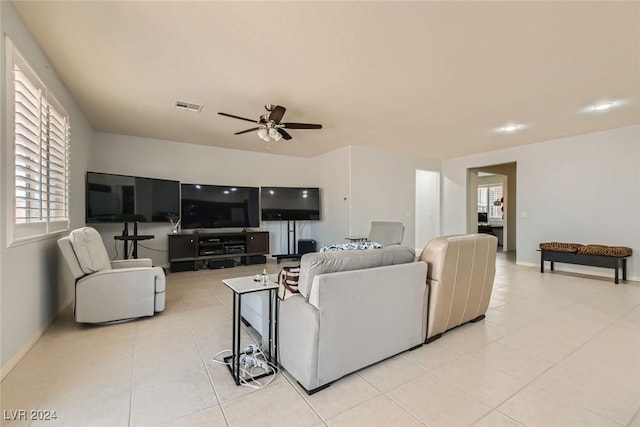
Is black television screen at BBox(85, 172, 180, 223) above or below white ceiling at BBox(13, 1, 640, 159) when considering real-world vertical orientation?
below

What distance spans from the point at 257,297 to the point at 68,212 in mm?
2797

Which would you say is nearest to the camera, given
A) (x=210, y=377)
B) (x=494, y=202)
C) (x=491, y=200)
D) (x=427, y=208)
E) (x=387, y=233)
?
(x=210, y=377)

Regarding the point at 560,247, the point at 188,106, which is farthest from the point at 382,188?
the point at 188,106

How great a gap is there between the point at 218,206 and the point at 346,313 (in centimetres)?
462

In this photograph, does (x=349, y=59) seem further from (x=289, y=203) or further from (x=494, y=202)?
(x=494, y=202)

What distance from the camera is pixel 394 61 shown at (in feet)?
8.73

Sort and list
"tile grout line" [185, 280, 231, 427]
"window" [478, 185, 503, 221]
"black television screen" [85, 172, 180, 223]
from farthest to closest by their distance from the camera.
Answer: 1. "window" [478, 185, 503, 221]
2. "black television screen" [85, 172, 180, 223]
3. "tile grout line" [185, 280, 231, 427]

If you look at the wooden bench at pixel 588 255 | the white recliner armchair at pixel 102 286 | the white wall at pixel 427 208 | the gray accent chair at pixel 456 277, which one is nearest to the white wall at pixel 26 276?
the white recliner armchair at pixel 102 286

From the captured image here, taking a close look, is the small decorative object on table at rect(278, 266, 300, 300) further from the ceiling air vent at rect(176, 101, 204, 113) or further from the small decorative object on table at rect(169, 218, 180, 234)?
the small decorative object on table at rect(169, 218, 180, 234)

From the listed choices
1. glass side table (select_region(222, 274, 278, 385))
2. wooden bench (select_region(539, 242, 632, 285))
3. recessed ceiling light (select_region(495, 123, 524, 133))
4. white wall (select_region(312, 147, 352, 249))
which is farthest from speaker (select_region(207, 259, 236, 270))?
wooden bench (select_region(539, 242, 632, 285))

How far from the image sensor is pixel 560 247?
5.12 m

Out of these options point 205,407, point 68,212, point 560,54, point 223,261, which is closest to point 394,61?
point 560,54

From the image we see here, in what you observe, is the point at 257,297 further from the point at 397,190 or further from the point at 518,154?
the point at 518,154

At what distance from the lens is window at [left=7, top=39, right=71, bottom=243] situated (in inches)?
80.8
